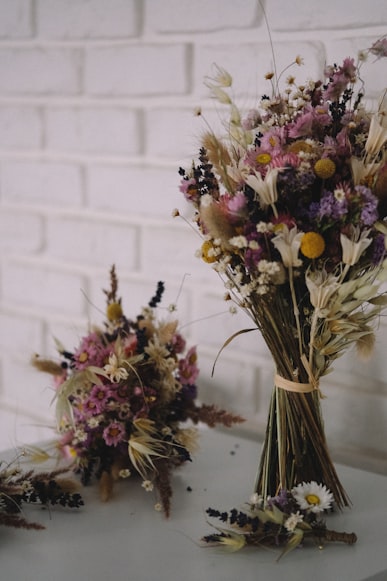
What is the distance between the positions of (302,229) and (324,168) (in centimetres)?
6

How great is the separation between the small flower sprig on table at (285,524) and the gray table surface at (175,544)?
1 centimetres

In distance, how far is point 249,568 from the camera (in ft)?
2.58

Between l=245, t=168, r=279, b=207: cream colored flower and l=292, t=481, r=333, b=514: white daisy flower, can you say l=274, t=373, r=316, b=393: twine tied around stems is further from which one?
l=245, t=168, r=279, b=207: cream colored flower

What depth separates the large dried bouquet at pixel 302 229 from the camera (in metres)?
0.74

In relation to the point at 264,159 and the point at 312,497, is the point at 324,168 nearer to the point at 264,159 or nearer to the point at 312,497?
the point at 264,159

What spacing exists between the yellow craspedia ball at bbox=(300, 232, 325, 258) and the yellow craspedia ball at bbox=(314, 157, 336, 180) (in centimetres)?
6

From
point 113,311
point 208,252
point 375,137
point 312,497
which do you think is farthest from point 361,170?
point 113,311

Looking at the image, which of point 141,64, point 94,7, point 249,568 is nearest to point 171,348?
point 249,568

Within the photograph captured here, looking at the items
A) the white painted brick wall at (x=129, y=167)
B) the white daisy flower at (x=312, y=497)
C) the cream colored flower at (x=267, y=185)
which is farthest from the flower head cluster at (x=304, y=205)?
the white painted brick wall at (x=129, y=167)

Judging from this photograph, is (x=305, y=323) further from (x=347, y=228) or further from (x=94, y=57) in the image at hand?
(x=94, y=57)

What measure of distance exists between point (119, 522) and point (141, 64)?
0.71m

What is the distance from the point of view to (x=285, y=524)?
804mm

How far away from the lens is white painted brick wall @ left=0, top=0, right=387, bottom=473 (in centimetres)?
110

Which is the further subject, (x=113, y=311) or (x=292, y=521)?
(x=113, y=311)
